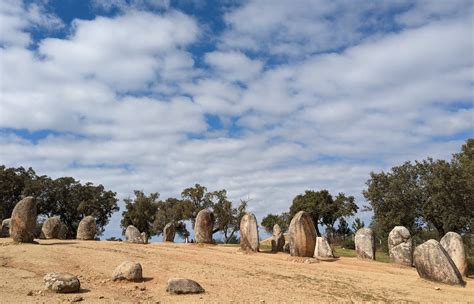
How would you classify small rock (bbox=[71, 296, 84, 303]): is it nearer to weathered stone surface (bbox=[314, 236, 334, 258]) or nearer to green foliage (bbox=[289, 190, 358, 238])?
weathered stone surface (bbox=[314, 236, 334, 258])

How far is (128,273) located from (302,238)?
601 inches

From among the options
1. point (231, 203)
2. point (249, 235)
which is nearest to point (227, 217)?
point (231, 203)

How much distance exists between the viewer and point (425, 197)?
3938cm

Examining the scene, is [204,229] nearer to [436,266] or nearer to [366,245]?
[366,245]

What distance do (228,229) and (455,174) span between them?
96.5 feet

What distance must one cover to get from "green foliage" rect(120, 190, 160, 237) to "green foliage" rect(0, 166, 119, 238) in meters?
3.02

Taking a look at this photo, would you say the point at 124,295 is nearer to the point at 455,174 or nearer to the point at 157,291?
the point at 157,291

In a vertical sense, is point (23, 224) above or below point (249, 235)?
below

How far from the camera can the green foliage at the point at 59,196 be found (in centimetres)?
5875

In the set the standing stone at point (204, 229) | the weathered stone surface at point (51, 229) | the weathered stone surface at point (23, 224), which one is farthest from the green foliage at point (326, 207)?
the weathered stone surface at point (23, 224)

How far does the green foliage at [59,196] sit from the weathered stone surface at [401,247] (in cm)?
4228

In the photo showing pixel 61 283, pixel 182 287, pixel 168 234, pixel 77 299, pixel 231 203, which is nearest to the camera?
pixel 77 299

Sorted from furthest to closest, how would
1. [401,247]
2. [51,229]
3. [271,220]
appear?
1. [271,220]
2. [51,229]
3. [401,247]

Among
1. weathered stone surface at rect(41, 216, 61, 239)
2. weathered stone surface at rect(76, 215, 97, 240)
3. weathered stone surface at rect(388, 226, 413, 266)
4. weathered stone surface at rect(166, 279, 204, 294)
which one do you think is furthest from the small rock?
weathered stone surface at rect(41, 216, 61, 239)
